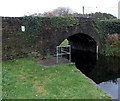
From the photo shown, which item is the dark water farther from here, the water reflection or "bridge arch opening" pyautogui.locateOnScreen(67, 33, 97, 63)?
"bridge arch opening" pyautogui.locateOnScreen(67, 33, 97, 63)

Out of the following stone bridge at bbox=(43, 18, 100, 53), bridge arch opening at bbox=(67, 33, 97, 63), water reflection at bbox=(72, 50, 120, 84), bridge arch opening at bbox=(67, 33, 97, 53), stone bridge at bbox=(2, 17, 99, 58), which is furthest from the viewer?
bridge arch opening at bbox=(67, 33, 97, 53)

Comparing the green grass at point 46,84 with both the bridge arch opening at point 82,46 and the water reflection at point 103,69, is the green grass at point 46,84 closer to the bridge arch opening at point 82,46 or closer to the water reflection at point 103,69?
the water reflection at point 103,69

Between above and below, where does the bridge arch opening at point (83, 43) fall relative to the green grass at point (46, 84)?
above

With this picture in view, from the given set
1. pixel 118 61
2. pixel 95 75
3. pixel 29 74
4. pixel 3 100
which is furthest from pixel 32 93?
pixel 118 61

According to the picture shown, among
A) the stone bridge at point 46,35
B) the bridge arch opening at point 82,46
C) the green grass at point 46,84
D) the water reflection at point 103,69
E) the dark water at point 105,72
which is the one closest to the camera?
the green grass at point 46,84

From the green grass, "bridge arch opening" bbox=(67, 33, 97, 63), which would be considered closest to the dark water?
the green grass

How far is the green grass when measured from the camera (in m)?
6.64

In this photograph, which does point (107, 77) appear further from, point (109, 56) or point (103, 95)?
point (109, 56)

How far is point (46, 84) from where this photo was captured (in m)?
7.80

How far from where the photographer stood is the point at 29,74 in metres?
9.34

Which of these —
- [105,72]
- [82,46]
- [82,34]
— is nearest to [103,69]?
[105,72]

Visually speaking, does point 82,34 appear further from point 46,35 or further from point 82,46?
point 46,35

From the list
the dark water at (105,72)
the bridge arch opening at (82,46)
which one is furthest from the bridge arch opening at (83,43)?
the dark water at (105,72)

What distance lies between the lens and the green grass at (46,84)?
21.8ft
